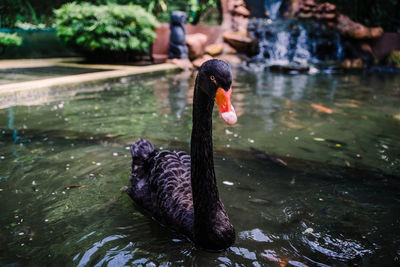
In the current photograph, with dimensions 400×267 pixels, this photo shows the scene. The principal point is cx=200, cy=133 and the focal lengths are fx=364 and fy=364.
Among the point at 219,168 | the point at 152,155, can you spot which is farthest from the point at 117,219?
the point at 219,168

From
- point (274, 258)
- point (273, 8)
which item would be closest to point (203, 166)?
point (274, 258)

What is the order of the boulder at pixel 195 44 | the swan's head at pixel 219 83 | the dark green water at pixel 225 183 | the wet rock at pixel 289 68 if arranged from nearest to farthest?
the swan's head at pixel 219 83
the dark green water at pixel 225 183
the wet rock at pixel 289 68
the boulder at pixel 195 44

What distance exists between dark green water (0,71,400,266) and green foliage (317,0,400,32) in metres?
12.6

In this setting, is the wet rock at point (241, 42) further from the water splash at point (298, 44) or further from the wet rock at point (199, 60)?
the wet rock at point (199, 60)

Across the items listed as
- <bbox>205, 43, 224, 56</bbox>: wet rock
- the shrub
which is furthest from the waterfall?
the shrub

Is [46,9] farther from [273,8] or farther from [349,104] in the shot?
[273,8]

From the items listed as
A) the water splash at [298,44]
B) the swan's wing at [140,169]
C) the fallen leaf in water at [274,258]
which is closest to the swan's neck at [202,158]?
the fallen leaf in water at [274,258]

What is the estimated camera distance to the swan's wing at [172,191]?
94.6 inches

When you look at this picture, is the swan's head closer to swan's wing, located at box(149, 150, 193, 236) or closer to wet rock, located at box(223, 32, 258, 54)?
swan's wing, located at box(149, 150, 193, 236)

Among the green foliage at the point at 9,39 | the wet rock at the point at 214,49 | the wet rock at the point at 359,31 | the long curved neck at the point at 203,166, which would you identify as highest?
the wet rock at the point at 359,31

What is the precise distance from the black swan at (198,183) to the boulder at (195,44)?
10.4m

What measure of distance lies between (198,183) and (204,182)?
0.04 m

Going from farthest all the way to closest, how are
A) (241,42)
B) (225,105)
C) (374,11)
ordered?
(374,11) → (241,42) → (225,105)

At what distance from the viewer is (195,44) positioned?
12875mm
